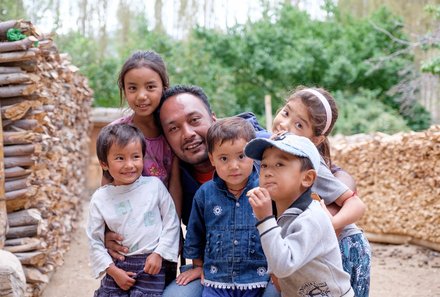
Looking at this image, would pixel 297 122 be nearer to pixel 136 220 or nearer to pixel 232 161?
pixel 232 161

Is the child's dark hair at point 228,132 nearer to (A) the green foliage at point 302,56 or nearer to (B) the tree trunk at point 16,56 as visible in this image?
(B) the tree trunk at point 16,56

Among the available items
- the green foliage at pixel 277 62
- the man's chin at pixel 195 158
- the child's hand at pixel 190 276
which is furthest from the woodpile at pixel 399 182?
the green foliage at pixel 277 62

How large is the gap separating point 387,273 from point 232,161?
5130 mm

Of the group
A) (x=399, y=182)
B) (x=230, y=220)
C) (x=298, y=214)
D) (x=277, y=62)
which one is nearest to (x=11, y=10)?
(x=399, y=182)

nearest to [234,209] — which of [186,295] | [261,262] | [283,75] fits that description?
[261,262]

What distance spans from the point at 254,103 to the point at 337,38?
127 inches

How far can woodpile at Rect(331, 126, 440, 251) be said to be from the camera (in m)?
Result: 7.66

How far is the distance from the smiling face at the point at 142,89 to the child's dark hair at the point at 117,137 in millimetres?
178

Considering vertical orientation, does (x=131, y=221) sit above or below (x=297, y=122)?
below

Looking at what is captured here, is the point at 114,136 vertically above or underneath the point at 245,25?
underneath

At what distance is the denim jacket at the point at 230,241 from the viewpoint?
273cm

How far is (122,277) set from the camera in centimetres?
289

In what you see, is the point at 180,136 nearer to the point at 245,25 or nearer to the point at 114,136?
the point at 114,136

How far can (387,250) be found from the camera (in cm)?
838
